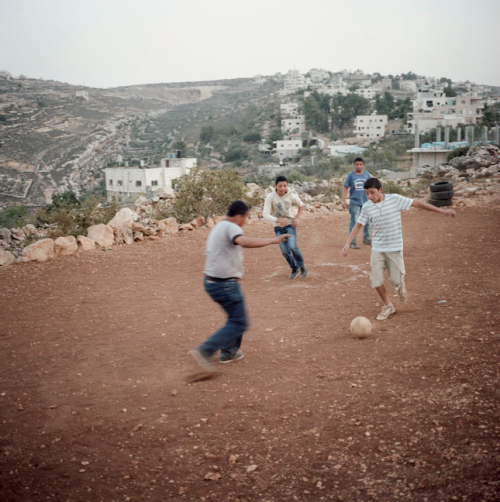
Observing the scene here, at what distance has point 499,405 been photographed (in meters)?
3.97

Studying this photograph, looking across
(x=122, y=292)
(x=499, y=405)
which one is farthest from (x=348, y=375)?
(x=122, y=292)

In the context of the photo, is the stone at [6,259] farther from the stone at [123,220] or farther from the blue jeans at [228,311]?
the blue jeans at [228,311]

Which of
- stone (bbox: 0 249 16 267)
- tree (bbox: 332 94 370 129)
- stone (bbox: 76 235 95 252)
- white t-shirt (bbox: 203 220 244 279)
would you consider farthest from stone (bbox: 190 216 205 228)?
tree (bbox: 332 94 370 129)

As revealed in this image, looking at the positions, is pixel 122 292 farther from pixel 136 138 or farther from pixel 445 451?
pixel 136 138

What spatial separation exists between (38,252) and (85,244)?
114 cm

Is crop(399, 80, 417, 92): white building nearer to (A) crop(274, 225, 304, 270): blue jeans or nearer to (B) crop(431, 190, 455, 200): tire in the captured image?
(B) crop(431, 190, 455, 200): tire

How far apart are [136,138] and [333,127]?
36893mm

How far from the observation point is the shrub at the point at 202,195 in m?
15.6

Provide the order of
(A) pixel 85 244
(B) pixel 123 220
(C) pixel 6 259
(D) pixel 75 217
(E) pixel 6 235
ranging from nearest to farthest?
1. (C) pixel 6 259
2. (A) pixel 85 244
3. (B) pixel 123 220
4. (D) pixel 75 217
5. (E) pixel 6 235

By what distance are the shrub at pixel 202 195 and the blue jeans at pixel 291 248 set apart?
22.8 feet

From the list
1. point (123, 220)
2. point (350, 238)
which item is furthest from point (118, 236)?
point (350, 238)

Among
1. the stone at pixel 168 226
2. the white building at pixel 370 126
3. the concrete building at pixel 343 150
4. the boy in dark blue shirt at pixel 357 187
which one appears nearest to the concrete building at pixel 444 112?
the white building at pixel 370 126

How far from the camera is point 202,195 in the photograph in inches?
618

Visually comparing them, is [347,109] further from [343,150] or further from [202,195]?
[202,195]
